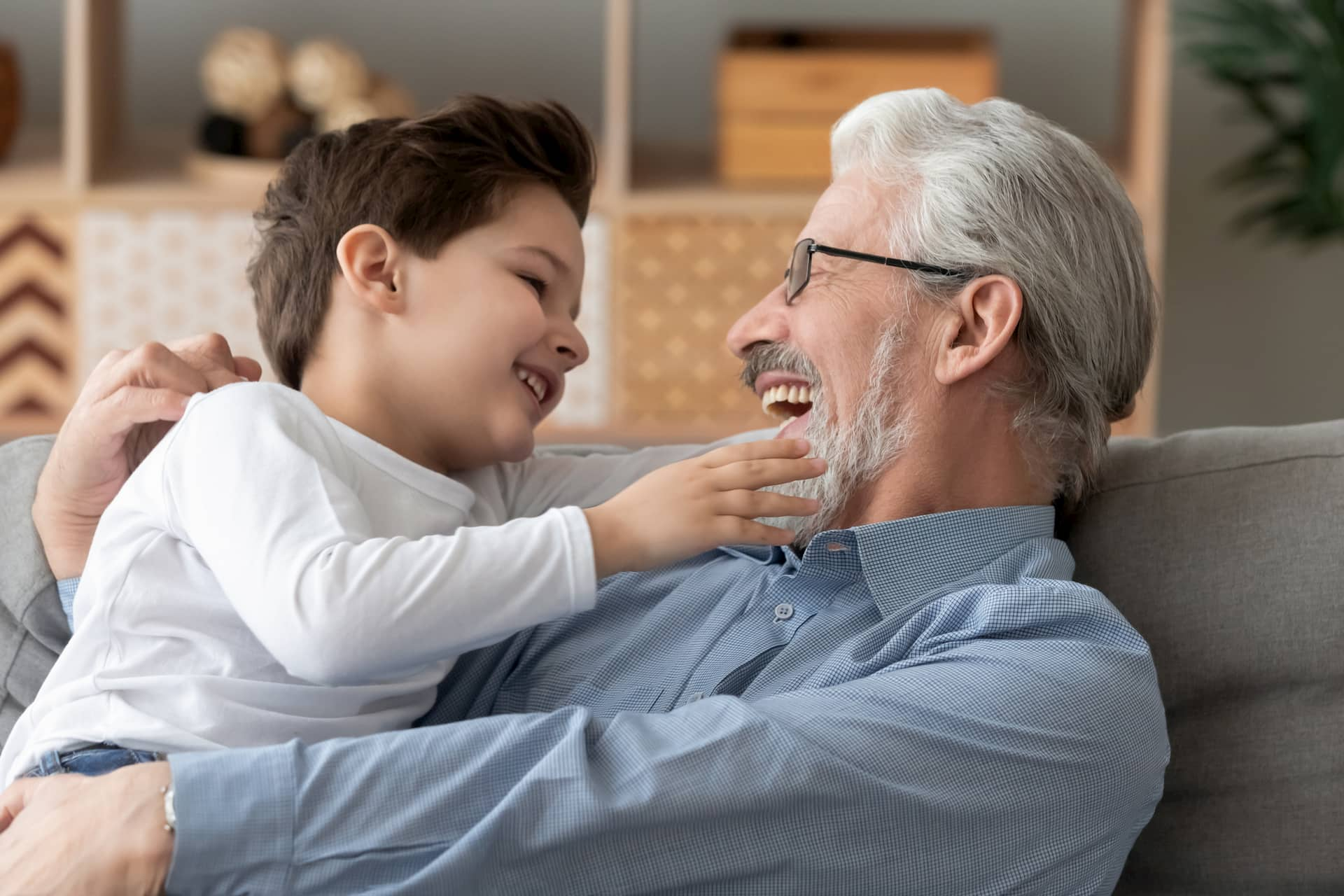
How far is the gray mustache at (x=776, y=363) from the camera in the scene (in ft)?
5.16

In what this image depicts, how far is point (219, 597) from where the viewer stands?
127 cm

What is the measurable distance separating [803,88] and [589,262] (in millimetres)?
621

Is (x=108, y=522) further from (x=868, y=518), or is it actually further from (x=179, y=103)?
(x=179, y=103)

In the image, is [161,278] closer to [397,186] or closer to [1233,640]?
[397,186]

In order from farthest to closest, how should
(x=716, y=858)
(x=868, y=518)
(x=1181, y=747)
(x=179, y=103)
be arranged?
1. (x=179, y=103)
2. (x=868, y=518)
3. (x=1181, y=747)
4. (x=716, y=858)

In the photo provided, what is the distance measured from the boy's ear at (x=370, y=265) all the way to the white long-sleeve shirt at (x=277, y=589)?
0.18m

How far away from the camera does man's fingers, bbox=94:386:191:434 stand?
1.39 metres

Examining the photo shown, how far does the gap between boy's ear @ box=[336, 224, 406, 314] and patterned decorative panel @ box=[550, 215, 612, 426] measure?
1723 millimetres

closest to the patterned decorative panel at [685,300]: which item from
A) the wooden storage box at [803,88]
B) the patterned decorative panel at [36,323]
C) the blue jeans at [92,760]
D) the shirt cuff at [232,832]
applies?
the wooden storage box at [803,88]

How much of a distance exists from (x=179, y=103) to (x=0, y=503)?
7.91ft

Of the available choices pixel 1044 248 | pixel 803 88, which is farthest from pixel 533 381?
pixel 803 88

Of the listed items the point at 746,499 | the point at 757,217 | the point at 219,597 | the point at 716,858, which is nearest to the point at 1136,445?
the point at 746,499

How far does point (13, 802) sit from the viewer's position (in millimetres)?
1191

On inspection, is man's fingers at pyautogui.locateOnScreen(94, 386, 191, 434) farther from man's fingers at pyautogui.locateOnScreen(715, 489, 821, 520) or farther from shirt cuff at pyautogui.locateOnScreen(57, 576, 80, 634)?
man's fingers at pyautogui.locateOnScreen(715, 489, 821, 520)
